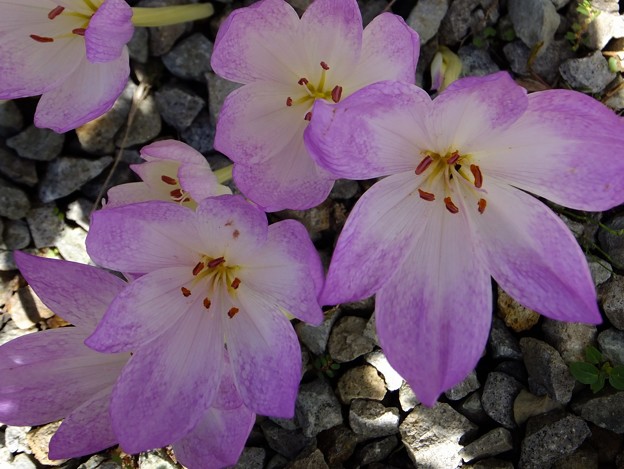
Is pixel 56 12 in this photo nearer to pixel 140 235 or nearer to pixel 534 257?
pixel 140 235

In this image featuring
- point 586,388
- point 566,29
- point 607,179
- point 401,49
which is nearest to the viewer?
point 607,179

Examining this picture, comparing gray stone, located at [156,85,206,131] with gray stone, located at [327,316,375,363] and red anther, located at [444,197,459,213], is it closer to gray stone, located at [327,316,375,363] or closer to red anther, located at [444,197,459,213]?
gray stone, located at [327,316,375,363]

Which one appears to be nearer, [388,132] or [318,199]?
[388,132]

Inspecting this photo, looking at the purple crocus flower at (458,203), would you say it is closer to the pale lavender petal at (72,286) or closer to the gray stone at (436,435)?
the pale lavender petal at (72,286)

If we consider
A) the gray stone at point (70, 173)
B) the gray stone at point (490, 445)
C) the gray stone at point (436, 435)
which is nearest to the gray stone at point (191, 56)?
the gray stone at point (70, 173)

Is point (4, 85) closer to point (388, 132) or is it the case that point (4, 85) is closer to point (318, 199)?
point (318, 199)

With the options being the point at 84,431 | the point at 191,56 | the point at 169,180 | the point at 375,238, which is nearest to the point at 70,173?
the point at 191,56

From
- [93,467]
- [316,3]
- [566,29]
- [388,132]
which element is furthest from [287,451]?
[566,29]

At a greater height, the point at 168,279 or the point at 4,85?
the point at 4,85
